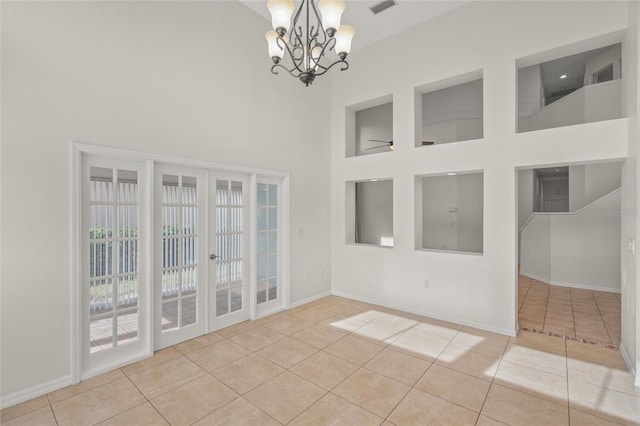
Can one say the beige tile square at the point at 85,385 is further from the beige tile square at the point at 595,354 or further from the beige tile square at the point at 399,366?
the beige tile square at the point at 595,354

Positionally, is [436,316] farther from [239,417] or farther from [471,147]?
[239,417]

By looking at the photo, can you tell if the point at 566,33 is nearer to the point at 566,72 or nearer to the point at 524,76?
the point at 524,76

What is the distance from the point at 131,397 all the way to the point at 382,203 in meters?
6.99

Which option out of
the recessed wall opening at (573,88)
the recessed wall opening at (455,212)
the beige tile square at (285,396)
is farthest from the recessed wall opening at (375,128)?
the beige tile square at (285,396)

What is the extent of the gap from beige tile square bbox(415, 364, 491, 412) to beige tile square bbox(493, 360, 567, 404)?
0.78 feet

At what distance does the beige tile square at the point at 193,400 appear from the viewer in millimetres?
2303

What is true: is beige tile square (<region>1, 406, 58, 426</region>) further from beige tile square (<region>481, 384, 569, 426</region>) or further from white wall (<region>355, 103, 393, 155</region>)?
white wall (<region>355, 103, 393, 155</region>)

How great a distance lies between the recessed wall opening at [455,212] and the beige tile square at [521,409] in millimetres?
5402

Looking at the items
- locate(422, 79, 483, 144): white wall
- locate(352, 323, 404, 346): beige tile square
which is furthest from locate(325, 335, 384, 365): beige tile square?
locate(422, 79, 483, 144): white wall

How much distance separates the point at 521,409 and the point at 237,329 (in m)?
3.24

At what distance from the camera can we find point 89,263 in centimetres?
288

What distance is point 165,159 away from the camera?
3379 millimetres

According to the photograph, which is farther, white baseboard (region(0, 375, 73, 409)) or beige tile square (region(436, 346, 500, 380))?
beige tile square (region(436, 346, 500, 380))

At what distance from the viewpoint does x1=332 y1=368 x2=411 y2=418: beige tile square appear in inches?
95.3
